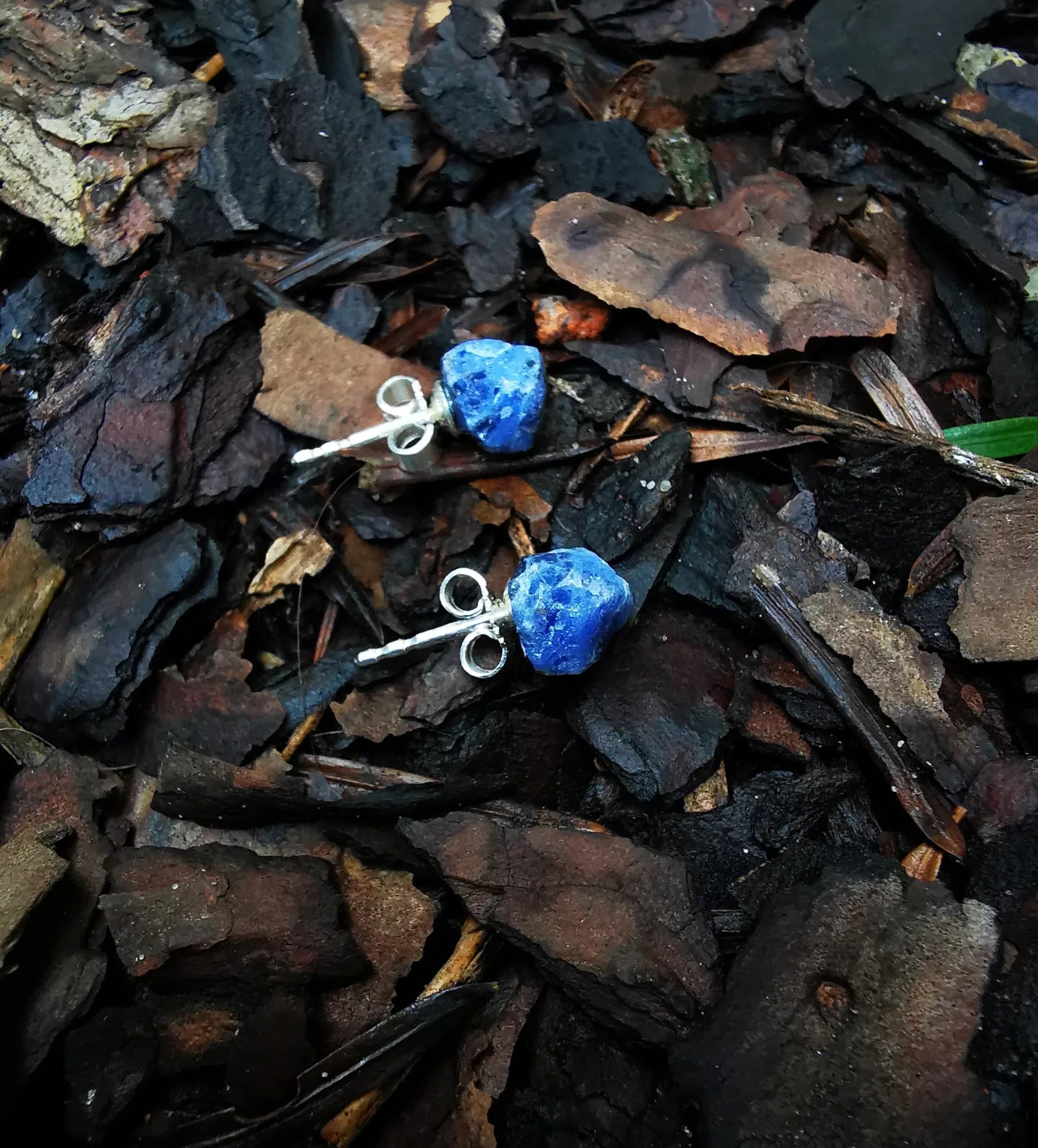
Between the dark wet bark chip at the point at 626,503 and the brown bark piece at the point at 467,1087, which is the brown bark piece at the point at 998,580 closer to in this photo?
the dark wet bark chip at the point at 626,503

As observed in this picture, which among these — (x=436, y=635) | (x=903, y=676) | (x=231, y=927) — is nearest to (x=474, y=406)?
(x=436, y=635)

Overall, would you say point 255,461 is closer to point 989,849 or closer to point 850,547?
point 850,547

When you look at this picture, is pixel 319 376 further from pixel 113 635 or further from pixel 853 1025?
pixel 853 1025

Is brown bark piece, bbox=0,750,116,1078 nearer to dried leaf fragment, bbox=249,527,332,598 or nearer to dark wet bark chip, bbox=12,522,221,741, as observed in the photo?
dark wet bark chip, bbox=12,522,221,741

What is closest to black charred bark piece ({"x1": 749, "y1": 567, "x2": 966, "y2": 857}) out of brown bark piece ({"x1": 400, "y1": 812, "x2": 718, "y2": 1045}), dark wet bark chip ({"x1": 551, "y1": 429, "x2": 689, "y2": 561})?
dark wet bark chip ({"x1": 551, "y1": 429, "x2": 689, "y2": 561})

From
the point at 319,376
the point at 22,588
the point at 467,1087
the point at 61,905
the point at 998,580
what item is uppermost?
the point at 319,376

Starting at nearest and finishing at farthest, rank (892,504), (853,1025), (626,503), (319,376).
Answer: (853,1025) < (892,504) < (626,503) < (319,376)
